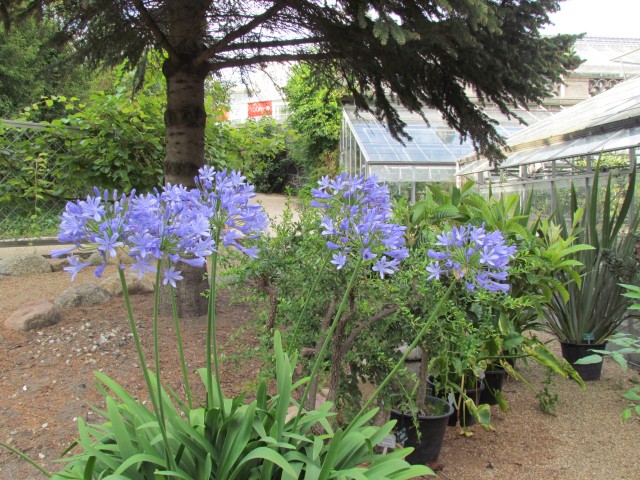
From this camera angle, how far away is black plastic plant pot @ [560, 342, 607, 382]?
4.29 metres

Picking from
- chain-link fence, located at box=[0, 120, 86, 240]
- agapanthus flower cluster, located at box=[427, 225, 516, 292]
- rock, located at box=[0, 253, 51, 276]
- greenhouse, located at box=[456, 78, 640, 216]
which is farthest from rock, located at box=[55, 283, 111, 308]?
agapanthus flower cluster, located at box=[427, 225, 516, 292]

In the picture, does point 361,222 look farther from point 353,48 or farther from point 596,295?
point 596,295

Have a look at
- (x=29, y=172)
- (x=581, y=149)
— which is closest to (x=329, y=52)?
(x=581, y=149)

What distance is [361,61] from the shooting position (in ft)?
13.9

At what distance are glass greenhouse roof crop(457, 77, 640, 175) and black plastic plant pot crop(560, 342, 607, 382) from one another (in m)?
2.16

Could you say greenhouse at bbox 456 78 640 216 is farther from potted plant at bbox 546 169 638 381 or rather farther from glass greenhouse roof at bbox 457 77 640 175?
potted plant at bbox 546 169 638 381

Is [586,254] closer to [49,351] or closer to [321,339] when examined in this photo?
[321,339]

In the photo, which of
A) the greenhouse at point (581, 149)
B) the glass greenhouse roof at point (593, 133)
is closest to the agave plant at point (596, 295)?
the greenhouse at point (581, 149)

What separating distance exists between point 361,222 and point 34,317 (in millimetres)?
3332

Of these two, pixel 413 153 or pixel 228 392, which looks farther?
pixel 413 153

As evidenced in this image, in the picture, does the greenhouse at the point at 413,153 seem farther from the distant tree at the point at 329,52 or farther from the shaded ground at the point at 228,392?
the shaded ground at the point at 228,392

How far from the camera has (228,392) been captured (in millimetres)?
3299

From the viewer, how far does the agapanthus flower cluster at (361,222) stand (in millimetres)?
1799

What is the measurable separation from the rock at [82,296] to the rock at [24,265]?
8.77 feet
